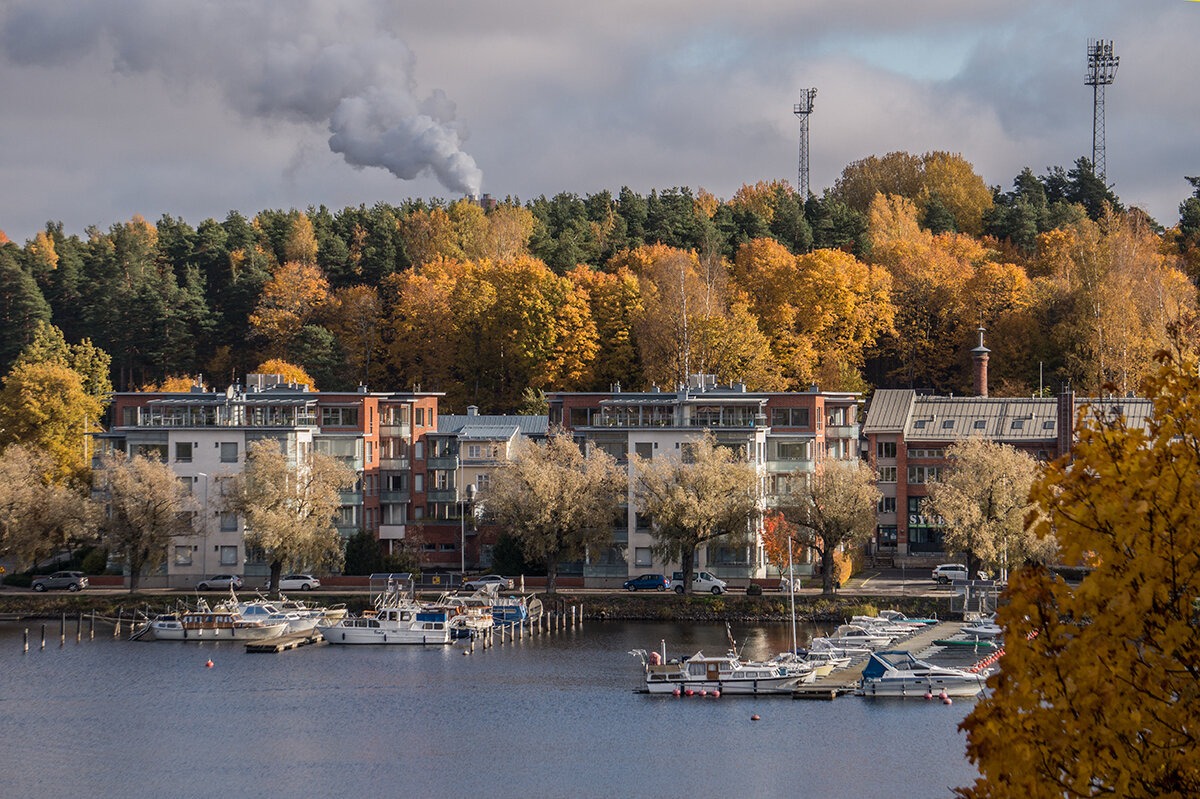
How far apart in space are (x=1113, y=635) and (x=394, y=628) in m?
68.2

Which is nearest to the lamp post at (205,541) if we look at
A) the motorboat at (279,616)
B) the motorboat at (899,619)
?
the motorboat at (279,616)

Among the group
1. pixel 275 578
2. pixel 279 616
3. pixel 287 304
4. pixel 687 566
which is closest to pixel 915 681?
pixel 687 566

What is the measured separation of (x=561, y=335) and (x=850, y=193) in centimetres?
6818

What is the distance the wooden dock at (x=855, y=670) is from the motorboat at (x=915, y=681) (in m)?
1.08

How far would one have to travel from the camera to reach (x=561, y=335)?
11669cm

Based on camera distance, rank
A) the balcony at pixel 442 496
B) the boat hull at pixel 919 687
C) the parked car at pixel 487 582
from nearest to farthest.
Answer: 1. the boat hull at pixel 919 687
2. the parked car at pixel 487 582
3. the balcony at pixel 442 496

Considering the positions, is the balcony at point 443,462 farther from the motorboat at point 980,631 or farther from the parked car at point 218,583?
the motorboat at point 980,631

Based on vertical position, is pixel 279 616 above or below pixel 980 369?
below

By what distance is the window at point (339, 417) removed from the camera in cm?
9400

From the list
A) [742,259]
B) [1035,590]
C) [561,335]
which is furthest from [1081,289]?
[1035,590]

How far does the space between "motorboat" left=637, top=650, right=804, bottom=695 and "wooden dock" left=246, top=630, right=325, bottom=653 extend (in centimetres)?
2150

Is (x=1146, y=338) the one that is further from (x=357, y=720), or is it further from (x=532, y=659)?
(x=357, y=720)

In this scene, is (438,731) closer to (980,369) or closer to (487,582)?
(487,582)

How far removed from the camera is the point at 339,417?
94.2 meters
